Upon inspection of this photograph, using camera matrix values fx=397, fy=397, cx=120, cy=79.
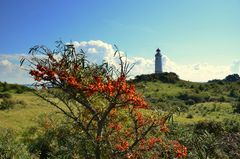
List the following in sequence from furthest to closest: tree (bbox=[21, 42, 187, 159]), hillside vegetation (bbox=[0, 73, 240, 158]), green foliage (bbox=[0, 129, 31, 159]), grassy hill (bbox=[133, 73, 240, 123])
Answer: grassy hill (bbox=[133, 73, 240, 123]), hillside vegetation (bbox=[0, 73, 240, 158]), green foliage (bbox=[0, 129, 31, 159]), tree (bbox=[21, 42, 187, 159])

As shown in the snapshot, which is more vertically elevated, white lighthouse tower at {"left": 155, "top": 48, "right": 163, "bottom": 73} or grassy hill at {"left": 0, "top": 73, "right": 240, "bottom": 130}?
white lighthouse tower at {"left": 155, "top": 48, "right": 163, "bottom": 73}

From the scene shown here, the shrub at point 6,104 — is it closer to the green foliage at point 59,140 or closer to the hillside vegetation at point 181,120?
the hillside vegetation at point 181,120

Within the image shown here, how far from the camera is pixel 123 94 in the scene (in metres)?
13.0

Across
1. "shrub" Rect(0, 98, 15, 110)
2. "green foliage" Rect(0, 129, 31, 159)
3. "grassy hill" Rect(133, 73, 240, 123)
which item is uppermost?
"grassy hill" Rect(133, 73, 240, 123)

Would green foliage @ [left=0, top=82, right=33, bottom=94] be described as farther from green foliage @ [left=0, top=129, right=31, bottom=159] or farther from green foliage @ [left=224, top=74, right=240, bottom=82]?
green foliage @ [left=224, top=74, right=240, bottom=82]

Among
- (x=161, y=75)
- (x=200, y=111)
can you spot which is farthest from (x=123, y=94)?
(x=161, y=75)

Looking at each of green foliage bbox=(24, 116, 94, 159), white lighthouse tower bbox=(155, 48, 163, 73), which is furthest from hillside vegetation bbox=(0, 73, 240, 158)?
white lighthouse tower bbox=(155, 48, 163, 73)

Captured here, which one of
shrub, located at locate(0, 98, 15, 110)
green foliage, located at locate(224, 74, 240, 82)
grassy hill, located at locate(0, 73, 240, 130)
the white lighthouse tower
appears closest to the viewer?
grassy hill, located at locate(0, 73, 240, 130)

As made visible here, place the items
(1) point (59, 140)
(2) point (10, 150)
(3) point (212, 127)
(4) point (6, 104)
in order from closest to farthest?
(1) point (59, 140), (2) point (10, 150), (3) point (212, 127), (4) point (6, 104)

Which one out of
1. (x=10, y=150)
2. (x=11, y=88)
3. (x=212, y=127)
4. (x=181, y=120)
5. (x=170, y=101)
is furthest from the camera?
(x=170, y=101)

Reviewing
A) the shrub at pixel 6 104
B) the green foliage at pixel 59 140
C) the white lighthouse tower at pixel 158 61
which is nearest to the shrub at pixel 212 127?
the green foliage at pixel 59 140

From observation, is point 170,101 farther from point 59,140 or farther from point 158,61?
point 158,61

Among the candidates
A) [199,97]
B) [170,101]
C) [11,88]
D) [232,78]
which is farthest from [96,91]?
[232,78]

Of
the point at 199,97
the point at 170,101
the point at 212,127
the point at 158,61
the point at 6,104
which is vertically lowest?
the point at 212,127
